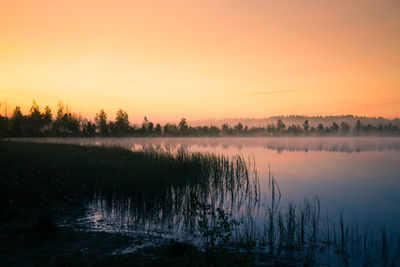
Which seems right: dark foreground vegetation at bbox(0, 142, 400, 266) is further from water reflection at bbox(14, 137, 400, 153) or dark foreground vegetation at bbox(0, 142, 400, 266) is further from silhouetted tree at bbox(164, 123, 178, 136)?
silhouetted tree at bbox(164, 123, 178, 136)

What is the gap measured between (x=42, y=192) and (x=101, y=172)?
446 cm

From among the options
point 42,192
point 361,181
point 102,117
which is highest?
point 102,117

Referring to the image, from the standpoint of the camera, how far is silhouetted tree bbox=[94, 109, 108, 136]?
114 metres

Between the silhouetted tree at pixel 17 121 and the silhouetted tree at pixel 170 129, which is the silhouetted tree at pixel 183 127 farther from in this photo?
the silhouetted tree at pixel 17 121

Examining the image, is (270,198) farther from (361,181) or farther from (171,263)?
(361,181)

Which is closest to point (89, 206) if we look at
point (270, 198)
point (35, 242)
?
point (35, 242)

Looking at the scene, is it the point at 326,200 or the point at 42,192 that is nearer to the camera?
the point at 42,192

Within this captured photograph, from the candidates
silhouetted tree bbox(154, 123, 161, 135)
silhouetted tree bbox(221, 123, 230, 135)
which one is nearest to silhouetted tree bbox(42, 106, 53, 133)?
silhouetted tree bbox(154, 123, 161, 135)

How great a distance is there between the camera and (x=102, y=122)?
115 m

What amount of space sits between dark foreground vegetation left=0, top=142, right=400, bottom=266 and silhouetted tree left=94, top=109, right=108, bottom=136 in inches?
4002

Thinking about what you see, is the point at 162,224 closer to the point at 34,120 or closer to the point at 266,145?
the point at 266,145

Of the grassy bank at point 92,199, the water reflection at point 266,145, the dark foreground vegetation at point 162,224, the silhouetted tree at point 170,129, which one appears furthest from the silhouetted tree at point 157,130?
the dark foreground vegetation at point 162,224

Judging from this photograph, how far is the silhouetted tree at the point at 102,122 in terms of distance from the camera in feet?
374

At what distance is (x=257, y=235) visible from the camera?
8406 millimetres
